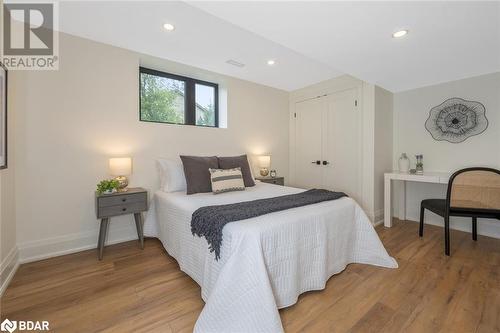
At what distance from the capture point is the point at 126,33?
2.30 m

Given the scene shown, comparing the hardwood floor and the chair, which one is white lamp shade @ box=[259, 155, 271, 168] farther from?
the chair

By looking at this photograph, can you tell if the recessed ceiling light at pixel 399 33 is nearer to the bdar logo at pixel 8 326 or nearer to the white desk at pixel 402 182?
the white desk at pixel 402 182

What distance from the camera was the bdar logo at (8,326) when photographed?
133 centimetres

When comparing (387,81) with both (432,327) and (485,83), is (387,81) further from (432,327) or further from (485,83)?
(432,327)

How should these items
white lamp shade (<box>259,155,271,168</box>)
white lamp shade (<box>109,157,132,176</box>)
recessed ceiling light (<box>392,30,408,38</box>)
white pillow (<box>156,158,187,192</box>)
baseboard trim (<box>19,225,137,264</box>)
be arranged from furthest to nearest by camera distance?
white lamp shade (<box>259,155,271,168</box>), white pillow (<box>156,158,187,192</box>), white lamp shade (<box>109,157,132,176</box>), baseboard trim (<box>19,225,137,264</box>), recessed ceiling light (<box>392,30,408,38</box>)

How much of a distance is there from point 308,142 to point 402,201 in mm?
1784

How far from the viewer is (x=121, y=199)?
7.55 ft

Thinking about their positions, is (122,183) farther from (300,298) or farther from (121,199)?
(300,298)

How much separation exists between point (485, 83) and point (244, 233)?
3707 mm

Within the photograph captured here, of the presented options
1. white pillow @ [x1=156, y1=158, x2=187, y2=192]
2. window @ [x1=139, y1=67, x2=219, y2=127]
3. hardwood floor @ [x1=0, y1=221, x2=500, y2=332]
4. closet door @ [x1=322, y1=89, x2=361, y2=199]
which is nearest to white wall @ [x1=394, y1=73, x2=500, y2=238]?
closet door @ [x1=322, y1=89, x2=361, y2=199]

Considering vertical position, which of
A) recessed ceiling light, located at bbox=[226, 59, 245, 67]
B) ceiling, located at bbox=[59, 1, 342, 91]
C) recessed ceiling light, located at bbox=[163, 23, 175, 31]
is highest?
recessed ceiling light, located at bbox=[226, 59, 245, 67]

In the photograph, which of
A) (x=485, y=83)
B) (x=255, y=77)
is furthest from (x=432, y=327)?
(x=255, y=77)

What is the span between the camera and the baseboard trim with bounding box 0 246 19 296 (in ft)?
5.57

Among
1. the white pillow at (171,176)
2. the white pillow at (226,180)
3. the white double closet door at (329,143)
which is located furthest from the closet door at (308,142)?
the white pillow at (171,176)
